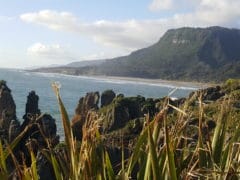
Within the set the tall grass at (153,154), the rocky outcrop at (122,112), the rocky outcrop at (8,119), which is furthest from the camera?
the rocky outcrop at (122,112)

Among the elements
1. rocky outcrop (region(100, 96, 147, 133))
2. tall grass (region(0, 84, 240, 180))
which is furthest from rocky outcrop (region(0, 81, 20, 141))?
tall grass (region(0, 84, 240, 180))

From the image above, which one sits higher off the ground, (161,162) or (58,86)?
(58,86)

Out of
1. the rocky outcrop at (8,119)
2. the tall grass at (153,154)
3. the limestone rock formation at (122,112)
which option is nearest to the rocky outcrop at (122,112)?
the limestone rock formation at (122,112)

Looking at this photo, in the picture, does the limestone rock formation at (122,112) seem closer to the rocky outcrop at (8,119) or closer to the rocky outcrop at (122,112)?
the rocky outcrop at (122,112)

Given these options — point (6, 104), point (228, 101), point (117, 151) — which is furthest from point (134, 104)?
point (228, 101)

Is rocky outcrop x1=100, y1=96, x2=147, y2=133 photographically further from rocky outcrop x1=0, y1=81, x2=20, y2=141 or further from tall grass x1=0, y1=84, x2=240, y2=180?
tall grass x1=0, y1=84, x2=240, y2=180

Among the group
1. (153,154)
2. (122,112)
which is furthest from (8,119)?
(153,154)

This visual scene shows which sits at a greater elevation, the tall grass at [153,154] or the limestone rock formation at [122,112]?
the tall grass at [153,154]

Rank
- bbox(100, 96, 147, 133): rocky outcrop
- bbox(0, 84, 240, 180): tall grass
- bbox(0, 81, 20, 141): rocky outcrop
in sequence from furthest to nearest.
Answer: bbox(100, 96, 147, 133): rocky outcrop < bbox(0, 81, 20, 141): rocky outcrop < bbox(0, 84, 240, 180): tall grass

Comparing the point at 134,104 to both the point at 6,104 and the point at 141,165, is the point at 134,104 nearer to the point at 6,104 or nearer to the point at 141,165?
the point at 6,104

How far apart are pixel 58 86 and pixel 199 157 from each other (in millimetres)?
792

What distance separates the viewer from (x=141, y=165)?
9.35 feet

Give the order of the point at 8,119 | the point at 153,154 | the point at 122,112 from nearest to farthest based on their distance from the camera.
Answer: the point at 153,154 < the point at 8,119 < the point at 122,112

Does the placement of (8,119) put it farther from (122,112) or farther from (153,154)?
(153,154)
